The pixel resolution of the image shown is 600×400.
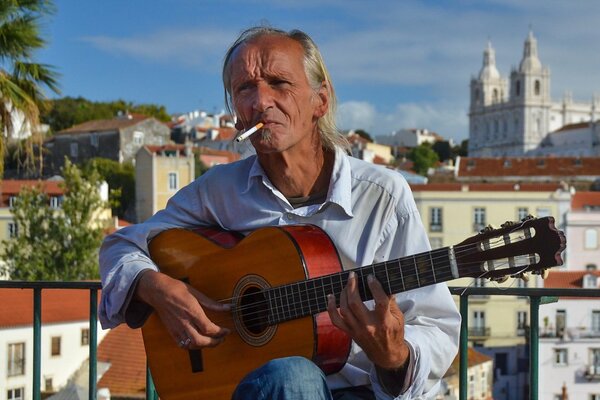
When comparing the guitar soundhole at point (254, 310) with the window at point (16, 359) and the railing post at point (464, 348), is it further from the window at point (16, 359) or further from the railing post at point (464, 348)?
the window at point (16, 359)

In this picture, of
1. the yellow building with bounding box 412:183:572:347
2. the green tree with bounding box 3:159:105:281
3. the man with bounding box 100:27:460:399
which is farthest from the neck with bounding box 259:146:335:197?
the yellow building with bounding box 412:183:572:347

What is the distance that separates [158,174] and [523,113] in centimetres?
9481

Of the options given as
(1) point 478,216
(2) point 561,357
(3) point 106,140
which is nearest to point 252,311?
(2) point 561,357

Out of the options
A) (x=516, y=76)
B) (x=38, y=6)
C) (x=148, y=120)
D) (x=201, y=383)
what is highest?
(x=516, y=76)

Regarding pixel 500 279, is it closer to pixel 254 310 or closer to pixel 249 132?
pixel 254 310

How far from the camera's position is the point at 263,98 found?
8.42 feet

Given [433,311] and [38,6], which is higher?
[38,6]

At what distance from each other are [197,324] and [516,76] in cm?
14247

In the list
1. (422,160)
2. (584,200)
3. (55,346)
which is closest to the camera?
(55,346)

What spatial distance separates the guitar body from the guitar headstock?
416 millimetres

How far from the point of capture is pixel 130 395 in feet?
54.0

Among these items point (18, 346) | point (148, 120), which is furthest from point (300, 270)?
point (148, 120)

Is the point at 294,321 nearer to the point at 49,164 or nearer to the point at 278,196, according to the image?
the point at 278,196

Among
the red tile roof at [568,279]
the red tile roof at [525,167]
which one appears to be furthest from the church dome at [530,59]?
the red tile roof at [568,279]
